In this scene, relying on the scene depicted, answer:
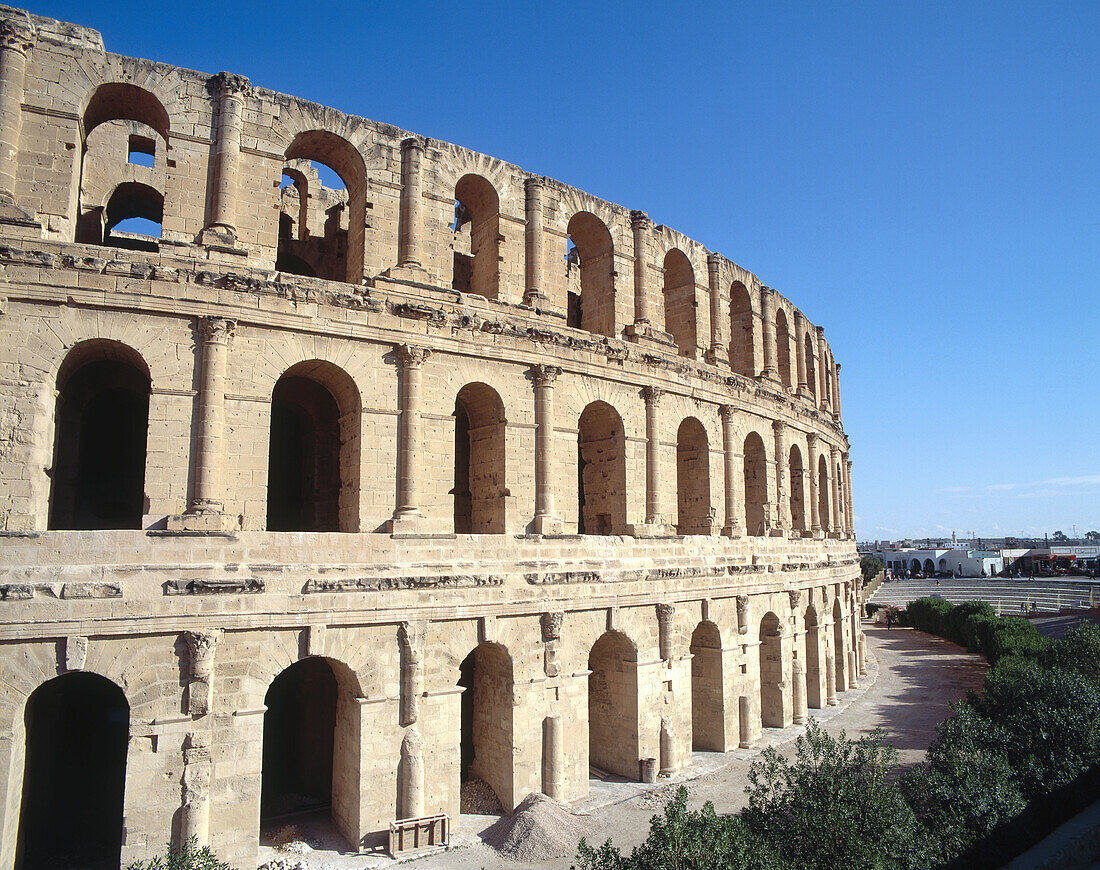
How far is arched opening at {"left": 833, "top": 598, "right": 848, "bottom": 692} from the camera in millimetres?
25953

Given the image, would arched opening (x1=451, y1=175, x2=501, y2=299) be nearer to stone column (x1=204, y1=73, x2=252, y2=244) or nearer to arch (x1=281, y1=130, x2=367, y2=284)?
arch (x1=281, y1=130, x2=367, y2=284)

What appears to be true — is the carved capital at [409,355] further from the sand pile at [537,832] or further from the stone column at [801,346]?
the stone column at [801,346]

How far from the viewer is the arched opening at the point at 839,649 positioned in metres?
26.0

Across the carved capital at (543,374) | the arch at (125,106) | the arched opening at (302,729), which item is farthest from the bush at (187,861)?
the arch at (125,106)

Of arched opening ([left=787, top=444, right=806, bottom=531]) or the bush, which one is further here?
arched opening ([left=787, top=444, right=806, bottom=531])

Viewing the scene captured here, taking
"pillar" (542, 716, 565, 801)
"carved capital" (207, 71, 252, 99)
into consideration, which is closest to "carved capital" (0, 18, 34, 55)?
"carved capital" (207, 71, 252, 99)

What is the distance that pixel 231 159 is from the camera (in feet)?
43.3

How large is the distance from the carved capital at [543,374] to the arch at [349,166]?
406 centimetres

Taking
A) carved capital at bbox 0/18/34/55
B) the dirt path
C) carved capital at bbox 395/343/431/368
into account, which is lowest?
the dirt path

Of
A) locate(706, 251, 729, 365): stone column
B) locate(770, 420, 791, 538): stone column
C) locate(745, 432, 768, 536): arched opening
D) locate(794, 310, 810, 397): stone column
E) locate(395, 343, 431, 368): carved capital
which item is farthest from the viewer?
locate(794, 310, 810, 397): stone column

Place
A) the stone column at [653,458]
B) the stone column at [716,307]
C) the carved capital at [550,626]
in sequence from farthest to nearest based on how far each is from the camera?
the stone column at [716,307] < the stone column at [653,458] < the carved capital at [550,626]

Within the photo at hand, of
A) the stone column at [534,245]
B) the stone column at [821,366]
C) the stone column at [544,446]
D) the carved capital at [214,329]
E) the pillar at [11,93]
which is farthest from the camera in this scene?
the stone column at [821,366]

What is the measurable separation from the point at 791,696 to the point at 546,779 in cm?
986

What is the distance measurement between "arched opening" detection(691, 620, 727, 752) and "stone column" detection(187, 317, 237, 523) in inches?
475
